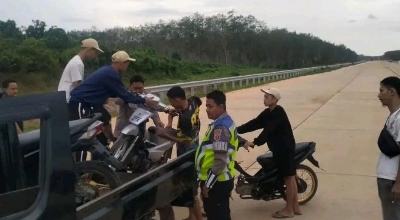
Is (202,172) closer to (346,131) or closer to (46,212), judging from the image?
(46,212)

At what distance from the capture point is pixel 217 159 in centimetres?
431

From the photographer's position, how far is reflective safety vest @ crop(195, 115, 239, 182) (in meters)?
4.37

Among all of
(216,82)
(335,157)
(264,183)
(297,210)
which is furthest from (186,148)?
(216,82)

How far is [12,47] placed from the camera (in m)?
18.8

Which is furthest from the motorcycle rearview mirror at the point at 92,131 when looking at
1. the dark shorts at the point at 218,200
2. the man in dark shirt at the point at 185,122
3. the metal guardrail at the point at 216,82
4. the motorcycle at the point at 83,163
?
the metal guardrail at the point at 216,82

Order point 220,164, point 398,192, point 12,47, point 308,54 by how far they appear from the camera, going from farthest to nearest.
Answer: point 308,54
point 12,47
point 220,164
point 398,192

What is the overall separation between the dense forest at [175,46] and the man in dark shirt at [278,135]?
35.8ft

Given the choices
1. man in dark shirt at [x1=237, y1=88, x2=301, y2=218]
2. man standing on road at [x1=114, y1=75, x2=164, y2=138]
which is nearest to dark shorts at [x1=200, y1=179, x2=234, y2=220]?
man in dark shirt at [x1=237, y1=88, x2=301, y2=218]

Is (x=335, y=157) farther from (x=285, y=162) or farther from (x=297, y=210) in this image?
(x=285, y=162)

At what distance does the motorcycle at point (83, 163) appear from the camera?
272cm

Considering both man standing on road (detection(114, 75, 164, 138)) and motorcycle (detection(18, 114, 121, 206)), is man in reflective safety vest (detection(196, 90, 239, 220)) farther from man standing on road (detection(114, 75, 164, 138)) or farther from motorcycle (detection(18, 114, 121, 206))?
man standing on road (detection(114, 75, 164, 138))

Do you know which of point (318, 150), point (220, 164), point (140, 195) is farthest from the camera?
point (318, 150)

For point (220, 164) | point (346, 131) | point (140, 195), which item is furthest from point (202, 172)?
point (346, 131)

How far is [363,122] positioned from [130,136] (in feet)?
32.5
